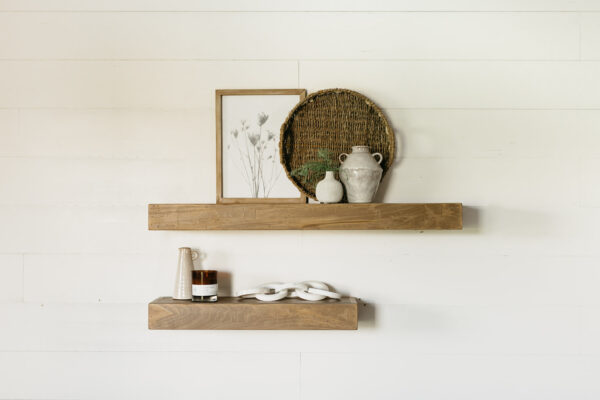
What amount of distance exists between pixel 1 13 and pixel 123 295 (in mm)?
869

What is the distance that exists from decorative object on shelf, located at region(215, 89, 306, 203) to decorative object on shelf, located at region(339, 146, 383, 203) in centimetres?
16

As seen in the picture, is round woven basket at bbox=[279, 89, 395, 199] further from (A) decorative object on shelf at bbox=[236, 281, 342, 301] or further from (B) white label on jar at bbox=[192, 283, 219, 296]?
(B) white label on jar at bbox=[192, 283, 219, 296]

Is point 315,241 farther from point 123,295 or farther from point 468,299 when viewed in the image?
point 123,295

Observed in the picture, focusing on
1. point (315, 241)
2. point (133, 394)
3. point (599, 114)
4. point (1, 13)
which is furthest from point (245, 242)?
point (599, 114)

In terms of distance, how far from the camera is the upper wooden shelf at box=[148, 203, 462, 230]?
121 cm

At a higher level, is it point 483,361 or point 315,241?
point 315,241

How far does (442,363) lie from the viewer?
51.6 inches

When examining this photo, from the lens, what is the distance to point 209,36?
1333mm

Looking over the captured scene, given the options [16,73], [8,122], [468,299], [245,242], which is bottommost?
[468,299]

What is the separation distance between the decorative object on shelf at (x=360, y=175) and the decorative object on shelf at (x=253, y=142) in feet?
0.52

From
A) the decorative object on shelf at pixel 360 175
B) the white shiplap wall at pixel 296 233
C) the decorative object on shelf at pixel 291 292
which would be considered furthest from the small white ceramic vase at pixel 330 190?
the decorative object on shelf at pixel 291 292

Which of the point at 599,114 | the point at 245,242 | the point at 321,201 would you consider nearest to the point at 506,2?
the point at 599,114

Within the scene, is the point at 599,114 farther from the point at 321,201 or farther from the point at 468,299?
the point at 321,201

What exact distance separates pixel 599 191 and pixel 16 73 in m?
1.67
